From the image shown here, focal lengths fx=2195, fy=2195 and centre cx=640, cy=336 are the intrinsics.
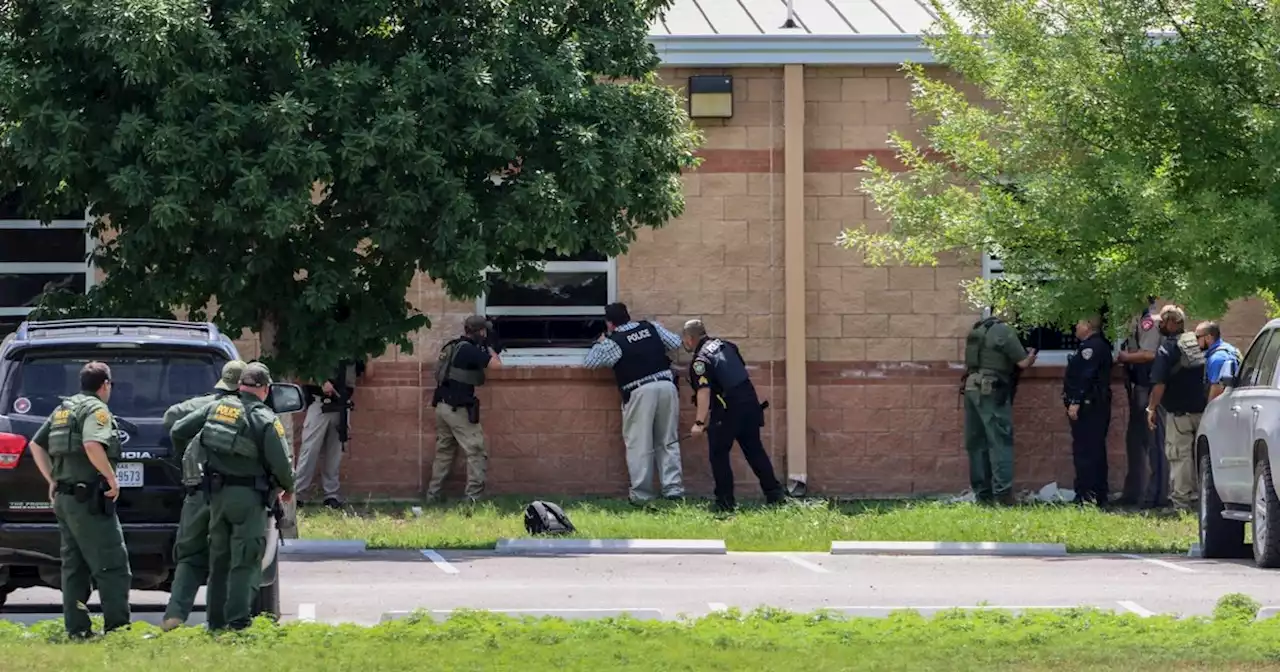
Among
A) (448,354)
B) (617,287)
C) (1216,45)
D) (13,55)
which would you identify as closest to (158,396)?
(13,55)

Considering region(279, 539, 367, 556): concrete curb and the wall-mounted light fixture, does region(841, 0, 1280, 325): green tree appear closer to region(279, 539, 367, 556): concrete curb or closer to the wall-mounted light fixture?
the wall-mounted light fixture

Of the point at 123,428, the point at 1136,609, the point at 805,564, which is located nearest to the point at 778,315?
the point at 805,564

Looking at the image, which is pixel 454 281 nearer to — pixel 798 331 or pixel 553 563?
pixel 553 563

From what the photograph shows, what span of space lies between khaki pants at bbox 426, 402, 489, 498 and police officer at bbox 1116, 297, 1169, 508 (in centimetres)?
608

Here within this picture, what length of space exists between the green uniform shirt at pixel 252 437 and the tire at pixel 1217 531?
26.4ft

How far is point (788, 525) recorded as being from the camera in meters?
18.2

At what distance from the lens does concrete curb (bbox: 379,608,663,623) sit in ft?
36.5

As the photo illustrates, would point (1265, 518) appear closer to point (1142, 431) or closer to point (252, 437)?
point (1142, 431)

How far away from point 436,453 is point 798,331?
3695mm

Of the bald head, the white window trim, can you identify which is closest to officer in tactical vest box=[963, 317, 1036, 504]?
the bald head

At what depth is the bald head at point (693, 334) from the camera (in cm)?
1989

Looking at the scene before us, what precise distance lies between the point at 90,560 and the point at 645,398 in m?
10.1

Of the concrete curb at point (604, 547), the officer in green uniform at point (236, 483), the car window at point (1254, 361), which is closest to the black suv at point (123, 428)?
the officer in green uniform at point (236, 483)

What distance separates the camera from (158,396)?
11664 mm
